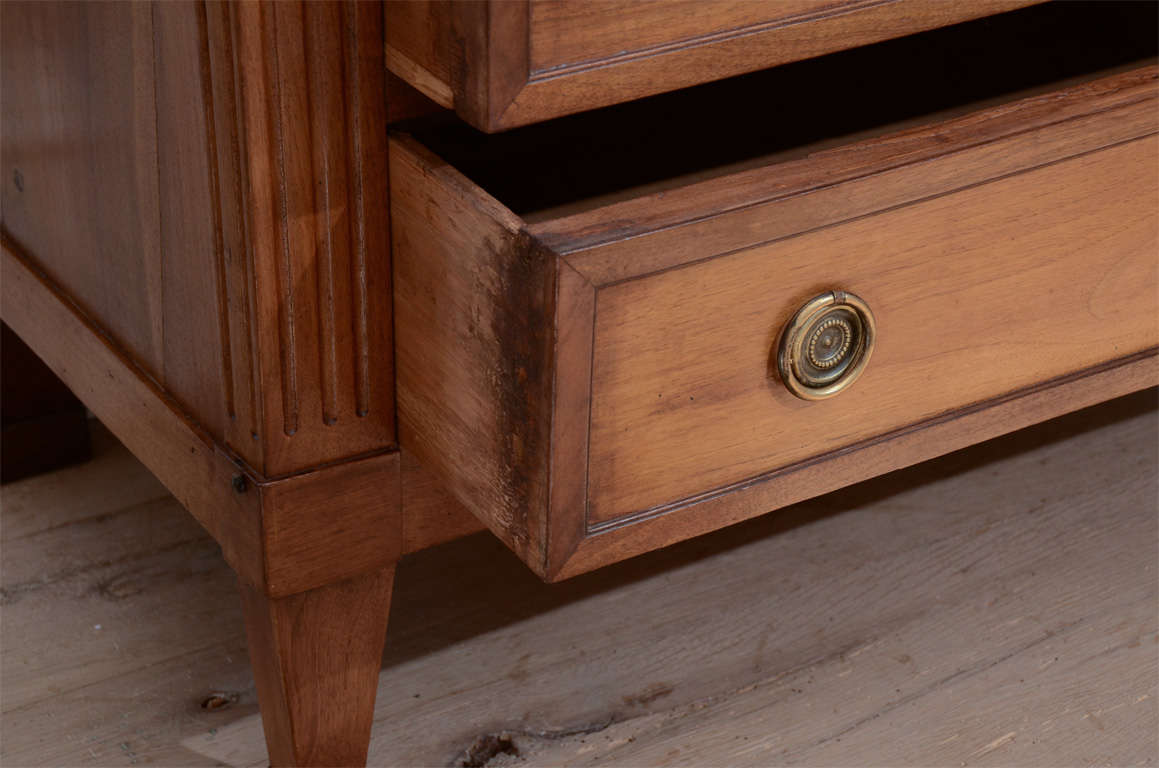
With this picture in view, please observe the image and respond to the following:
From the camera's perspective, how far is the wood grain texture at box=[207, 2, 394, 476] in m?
0.61

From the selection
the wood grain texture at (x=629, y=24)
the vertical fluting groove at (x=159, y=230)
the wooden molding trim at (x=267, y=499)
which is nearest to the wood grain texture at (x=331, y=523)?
the wooden molding trim at (x=267, y=499)

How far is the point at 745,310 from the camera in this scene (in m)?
0.62

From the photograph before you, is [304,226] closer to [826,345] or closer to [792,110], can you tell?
[826,345]

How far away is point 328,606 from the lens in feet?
2.43

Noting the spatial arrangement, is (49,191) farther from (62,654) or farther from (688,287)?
(688,287)

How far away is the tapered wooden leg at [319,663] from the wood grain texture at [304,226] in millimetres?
79

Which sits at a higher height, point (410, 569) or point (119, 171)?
point (119, 171)

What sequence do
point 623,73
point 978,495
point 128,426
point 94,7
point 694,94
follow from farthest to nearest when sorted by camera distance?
1. point 978,495
2. point 694,94
3. point 128,426
4. point 94,7
5. point 623,73

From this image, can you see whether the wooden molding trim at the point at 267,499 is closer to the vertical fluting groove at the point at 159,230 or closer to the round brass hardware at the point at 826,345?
the vertical fluting groove at the point at 159,230

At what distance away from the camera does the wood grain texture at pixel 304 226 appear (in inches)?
23.9

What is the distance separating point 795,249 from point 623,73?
0.10 meters

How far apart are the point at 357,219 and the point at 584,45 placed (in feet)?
0.44

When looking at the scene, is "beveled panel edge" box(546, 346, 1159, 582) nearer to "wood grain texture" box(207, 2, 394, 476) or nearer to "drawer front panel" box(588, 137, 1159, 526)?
"drawer front panel" box(588, 137, 1159, 526)

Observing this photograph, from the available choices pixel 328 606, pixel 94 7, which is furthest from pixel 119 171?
pixel 328 606
